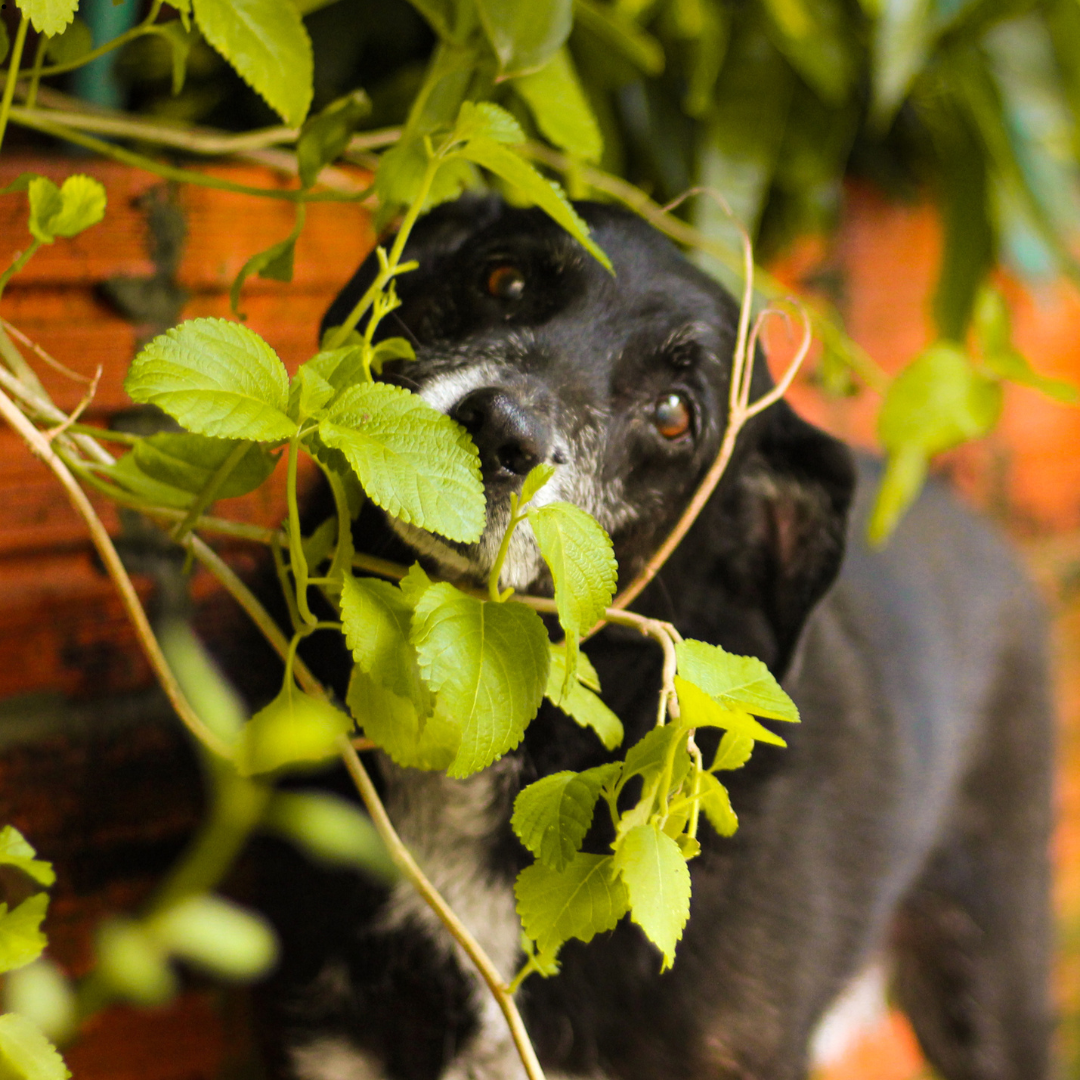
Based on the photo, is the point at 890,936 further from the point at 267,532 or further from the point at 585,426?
the point at 267,532

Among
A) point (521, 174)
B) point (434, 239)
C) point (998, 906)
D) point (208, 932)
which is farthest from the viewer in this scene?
point (998, 906)

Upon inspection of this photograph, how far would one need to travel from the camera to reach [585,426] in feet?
3.04

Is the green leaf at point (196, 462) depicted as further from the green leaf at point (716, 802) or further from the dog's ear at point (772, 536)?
the dog's ear at point (772, 536)

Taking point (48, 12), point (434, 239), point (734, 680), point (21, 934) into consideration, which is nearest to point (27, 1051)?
point (21, 934)

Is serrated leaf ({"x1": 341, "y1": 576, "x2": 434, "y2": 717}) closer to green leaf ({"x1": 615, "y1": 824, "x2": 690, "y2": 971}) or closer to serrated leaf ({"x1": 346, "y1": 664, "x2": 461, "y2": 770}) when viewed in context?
serrated leaf ({"x1": 346, "y1": 664, "x2": 461, "y2": 770})

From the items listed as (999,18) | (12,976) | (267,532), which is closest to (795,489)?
(267,532)

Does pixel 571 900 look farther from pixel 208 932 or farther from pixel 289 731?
pixel 208 932

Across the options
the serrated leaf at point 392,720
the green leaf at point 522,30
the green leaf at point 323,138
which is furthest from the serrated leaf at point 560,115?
the serrated leaf at point 392,720

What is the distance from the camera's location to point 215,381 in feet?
1.86

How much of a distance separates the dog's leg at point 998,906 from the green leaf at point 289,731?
1.55 metres

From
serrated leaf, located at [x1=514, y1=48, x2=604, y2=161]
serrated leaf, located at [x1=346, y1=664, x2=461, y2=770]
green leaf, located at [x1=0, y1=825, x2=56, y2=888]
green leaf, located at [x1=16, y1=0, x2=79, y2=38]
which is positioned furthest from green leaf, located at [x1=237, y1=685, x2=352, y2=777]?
serrated leaf, located at [x1=514, y1=48, x2=604, y2=161]

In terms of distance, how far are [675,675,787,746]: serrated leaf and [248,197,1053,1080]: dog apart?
28 centimetres

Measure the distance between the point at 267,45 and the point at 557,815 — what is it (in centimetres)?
54

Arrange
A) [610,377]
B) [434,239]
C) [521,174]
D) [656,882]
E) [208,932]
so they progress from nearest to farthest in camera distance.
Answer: [656,882]
[521,174]
[208,932]
[610,377]
[434,239]
